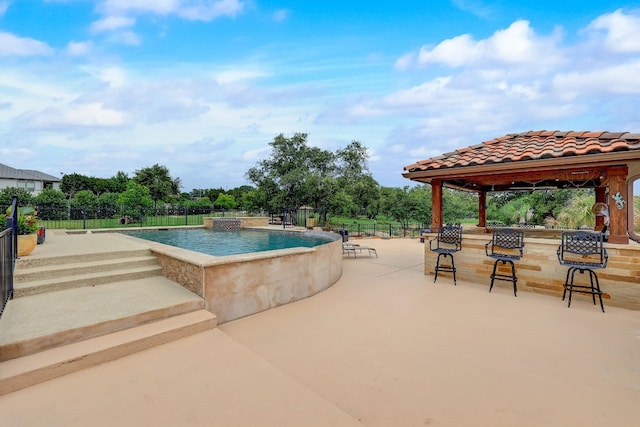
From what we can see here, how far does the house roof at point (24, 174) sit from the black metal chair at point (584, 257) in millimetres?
51773

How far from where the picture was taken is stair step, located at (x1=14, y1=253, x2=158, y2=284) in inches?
171

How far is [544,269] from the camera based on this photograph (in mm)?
5746

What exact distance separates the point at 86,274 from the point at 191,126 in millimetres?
12935

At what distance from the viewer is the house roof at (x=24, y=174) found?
35459 mm

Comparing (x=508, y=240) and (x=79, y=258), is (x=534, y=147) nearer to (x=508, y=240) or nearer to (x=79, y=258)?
(x=508, y=240)

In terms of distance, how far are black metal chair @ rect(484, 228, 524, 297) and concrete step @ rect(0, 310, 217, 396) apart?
544cm

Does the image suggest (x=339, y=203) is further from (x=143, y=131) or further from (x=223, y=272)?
(x=223, y=272)

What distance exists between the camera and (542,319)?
4.36 meters

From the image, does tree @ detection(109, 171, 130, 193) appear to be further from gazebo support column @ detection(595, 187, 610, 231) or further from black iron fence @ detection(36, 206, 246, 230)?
gazebo support column @ detection(595, 187, 610, 231)

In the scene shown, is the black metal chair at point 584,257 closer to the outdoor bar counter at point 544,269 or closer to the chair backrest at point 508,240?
the outdoor bar counter at point 544,269

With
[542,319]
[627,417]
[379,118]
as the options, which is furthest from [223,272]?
[379,118]

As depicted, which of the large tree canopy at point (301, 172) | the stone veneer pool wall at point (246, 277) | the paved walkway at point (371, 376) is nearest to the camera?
the paved walkway at point (371, 376)

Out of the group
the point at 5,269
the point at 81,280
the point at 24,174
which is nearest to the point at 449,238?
the point at 81,280

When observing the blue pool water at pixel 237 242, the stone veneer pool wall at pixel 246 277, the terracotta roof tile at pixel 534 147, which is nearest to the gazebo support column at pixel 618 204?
the terracotta roof tile at pixel 534 147
